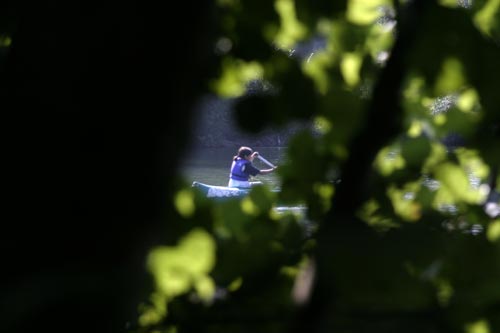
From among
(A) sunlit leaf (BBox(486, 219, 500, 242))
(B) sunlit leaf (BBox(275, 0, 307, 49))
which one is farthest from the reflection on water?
(A) sunlit leaf (BBox(486, 219, 500, 242))

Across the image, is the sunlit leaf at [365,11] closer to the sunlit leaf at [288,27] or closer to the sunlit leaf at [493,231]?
the sunlit leaf at [288,27]

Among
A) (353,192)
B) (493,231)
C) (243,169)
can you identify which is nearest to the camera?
(353,192)

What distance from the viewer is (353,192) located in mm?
758

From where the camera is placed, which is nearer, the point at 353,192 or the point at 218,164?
the point at 353,192

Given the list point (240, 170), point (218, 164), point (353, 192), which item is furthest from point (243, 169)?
point (353, 192)

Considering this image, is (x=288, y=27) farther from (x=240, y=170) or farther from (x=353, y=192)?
(x=240, y=170)

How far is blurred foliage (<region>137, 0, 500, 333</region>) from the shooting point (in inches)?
29.4

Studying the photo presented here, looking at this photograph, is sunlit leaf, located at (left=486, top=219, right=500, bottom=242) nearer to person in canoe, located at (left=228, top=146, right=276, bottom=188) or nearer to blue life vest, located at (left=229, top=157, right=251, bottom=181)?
person in canoe, located at (left=228, top=146, right=276, bottom=188)

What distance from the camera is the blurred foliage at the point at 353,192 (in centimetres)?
75

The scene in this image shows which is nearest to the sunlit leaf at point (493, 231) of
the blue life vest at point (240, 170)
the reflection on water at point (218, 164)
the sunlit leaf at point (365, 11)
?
the sunlit leaf at point (365, 11)

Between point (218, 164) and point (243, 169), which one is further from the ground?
point (218, 164)

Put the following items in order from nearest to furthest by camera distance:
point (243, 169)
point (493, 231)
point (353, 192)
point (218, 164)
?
1. point (353, 192)
2. point (493, 231)
3. point (243, 169)
4. point (218, 164)

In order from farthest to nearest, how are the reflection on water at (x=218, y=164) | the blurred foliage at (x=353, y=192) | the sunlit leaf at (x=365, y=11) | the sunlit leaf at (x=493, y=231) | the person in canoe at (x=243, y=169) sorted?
the reflection on water at (x=218, y=164)
the person in canoe at (x=243, y=169)
the sunlit leaf at (x=365, y=11)
the sunlit leaf at (x=493, y=231)
the blurred foliage at (x=353, y=192)

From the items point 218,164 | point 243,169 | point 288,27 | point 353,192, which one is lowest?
point 353,192
